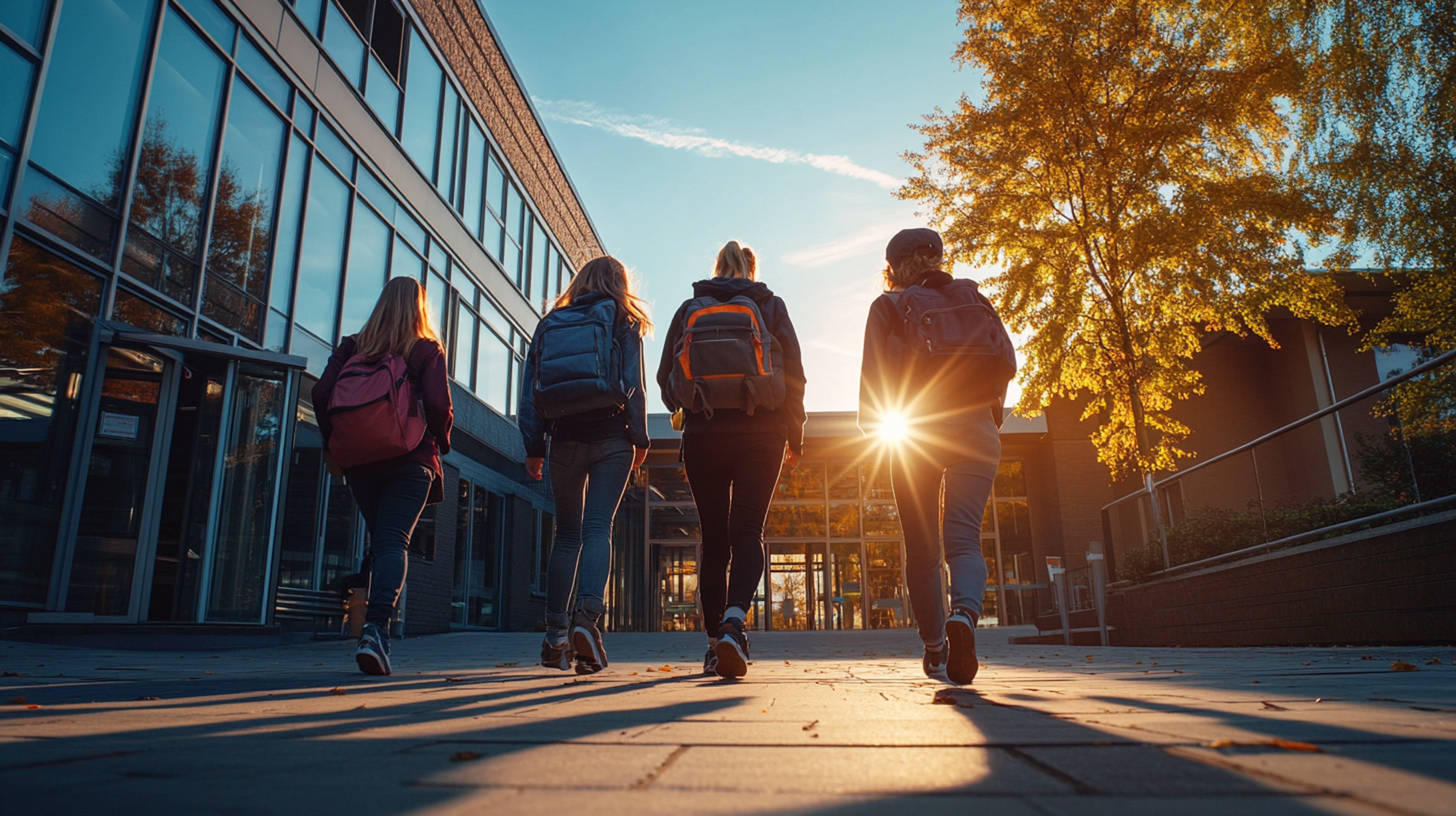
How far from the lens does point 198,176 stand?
852 centimetres

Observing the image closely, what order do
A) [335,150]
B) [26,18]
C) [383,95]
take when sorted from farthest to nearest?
[383,95] < [335,150] < [26,18]

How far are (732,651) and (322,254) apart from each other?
9008 millimetres

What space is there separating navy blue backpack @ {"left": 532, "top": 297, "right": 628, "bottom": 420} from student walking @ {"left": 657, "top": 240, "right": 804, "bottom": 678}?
0.90ft

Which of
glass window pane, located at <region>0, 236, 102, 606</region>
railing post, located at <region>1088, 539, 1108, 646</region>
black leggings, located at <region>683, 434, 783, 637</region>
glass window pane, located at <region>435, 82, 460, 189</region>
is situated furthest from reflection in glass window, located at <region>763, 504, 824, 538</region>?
black leggings, located at <region>683, 434, 783, 637</region>

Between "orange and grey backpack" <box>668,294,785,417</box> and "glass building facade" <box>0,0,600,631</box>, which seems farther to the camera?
"glass building facade" <box>0,0,600,631</box>

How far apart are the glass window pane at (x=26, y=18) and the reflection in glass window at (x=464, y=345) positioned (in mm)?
7950

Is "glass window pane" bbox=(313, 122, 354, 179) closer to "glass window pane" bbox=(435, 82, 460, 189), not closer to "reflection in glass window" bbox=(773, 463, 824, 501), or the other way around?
"glass window pane" bbox=(435, 82, 460, 189)

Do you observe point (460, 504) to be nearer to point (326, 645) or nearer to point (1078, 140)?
point (326, 645)

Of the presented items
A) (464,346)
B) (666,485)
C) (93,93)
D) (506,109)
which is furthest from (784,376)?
(666,485)

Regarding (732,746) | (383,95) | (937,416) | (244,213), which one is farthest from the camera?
(383,95)

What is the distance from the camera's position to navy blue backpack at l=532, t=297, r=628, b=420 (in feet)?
12.7

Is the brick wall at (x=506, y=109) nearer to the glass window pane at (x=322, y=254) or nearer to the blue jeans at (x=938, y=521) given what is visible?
the glass window pane at (x=322, y=254)

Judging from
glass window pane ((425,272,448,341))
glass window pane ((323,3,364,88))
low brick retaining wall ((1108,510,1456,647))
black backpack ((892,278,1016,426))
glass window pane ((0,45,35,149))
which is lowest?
low brick retaining wall ((1108,510,1456,647))

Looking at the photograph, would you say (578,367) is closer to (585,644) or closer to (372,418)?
(372,418)
